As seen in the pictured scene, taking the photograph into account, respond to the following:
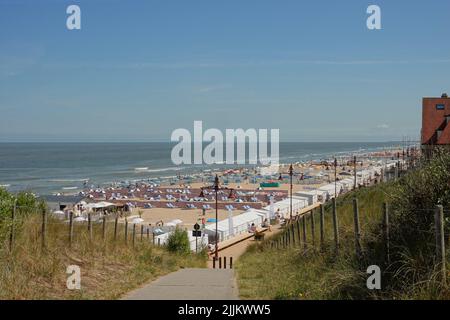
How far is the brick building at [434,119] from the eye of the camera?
102 ft

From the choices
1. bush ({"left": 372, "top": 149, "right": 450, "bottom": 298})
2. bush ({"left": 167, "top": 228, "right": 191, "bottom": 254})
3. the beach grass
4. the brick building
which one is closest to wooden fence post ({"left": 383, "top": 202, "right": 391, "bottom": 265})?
bush ({"left": 372, "top": 149, "right": 450, "bottom": 298})

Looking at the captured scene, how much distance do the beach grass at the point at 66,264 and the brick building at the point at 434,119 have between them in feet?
69.6

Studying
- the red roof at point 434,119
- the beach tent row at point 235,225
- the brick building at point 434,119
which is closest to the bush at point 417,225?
the brick building at point 434,119

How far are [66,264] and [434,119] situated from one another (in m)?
28.4

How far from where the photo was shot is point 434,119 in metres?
33.2

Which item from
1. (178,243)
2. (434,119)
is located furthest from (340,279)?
(434,119)

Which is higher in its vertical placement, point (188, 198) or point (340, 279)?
point (340, 279)

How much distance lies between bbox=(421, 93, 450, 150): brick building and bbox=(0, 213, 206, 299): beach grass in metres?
21.2

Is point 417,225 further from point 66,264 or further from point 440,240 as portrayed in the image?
point 66,264

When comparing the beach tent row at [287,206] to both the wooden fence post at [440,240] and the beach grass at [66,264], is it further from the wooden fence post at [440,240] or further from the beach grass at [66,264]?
the wooden fence post at [440,240]

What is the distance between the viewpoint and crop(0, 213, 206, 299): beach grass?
8070 millimetres

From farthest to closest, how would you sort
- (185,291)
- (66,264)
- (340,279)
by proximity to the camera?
1. (66,264)
2. (185,291)
3. (340,279)
